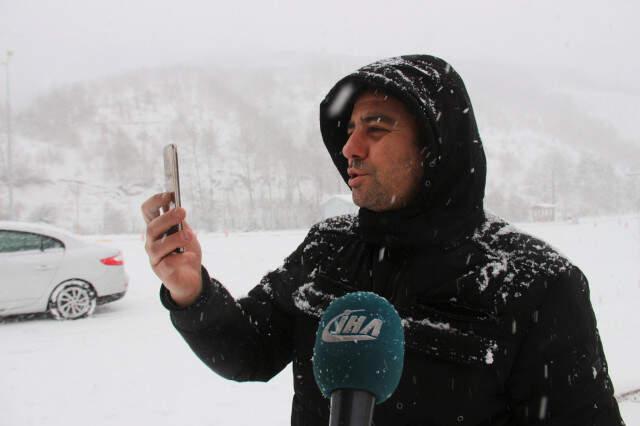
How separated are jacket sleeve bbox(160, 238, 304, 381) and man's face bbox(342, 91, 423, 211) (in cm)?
40

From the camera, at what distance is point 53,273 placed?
780 centimetres

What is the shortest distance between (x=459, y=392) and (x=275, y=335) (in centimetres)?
69

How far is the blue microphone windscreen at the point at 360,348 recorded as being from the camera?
0.83m

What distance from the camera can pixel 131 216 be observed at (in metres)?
80.5

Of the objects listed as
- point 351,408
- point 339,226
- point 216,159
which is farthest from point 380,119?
point 216,159

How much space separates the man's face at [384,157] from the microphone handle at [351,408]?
0.85 meters

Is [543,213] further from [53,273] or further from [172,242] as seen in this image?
[172,242]

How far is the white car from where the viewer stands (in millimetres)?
7555

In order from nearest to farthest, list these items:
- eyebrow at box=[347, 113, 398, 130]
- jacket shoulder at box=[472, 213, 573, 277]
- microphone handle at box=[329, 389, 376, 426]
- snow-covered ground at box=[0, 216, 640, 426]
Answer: microphone handle at box=[329, 389, 376, 426] < jacket shoulder at box=[472, 213, 573, 277] < eyebrow at box=[347, 113, 398, 130] < snow-covered ground at box=[0, 216, 640, 426]

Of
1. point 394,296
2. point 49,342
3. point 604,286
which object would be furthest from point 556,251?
point 604,286

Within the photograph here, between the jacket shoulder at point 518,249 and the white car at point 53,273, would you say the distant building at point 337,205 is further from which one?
the jacket shoulder at point 518,249

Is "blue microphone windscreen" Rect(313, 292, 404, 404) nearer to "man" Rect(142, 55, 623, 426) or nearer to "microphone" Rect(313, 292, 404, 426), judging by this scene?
"microphone" Rect(313, 292, 404, 426)

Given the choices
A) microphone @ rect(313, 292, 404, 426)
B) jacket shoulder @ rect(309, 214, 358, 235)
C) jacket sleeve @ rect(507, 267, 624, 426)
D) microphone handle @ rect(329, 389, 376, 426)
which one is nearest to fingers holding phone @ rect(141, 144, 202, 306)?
jacket shoulder @ rect(309, 214, 358, 235)

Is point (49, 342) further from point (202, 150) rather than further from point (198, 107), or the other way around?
point (198, 107)
